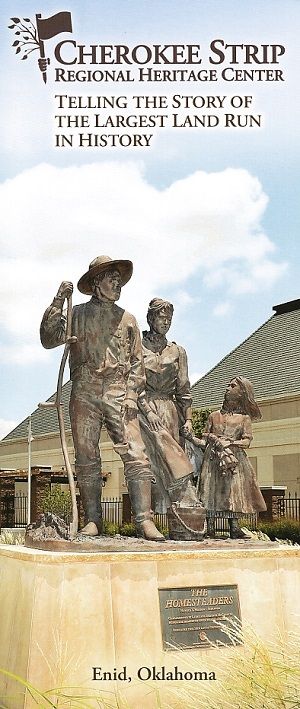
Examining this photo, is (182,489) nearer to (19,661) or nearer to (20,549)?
(20,549)

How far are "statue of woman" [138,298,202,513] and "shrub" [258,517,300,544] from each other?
1417 centimetres

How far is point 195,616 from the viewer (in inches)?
318

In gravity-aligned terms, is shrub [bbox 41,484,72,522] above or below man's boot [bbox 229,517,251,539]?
below

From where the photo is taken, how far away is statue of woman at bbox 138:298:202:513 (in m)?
9.45

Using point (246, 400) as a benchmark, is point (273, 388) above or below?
above

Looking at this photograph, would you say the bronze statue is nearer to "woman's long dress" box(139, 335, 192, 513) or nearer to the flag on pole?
"woman's long dress" box(139, 335, 192, 513)

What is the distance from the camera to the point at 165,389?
10.0m

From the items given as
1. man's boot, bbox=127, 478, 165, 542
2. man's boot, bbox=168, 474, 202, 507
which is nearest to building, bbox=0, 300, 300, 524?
man's boot, bbox=168, 474, 202, 507

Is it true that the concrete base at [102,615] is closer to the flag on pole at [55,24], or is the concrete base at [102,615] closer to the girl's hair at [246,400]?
the girl's hair at [246,400]

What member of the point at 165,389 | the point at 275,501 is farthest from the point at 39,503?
the point at 165,389

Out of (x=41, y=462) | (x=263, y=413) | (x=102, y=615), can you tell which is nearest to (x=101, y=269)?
(x=102, y=615)

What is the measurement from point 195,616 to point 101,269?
3.34 meters

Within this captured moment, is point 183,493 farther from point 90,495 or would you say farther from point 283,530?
point 283,530

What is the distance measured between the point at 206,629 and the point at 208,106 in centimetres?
521
